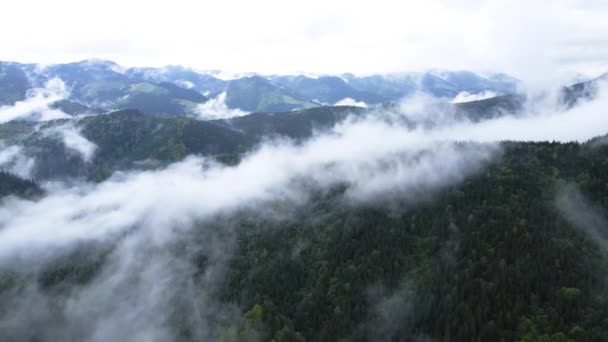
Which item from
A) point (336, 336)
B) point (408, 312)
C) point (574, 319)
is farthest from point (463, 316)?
point (336, 336)

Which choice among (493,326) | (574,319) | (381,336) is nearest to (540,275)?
(574,319)

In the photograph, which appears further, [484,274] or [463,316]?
[484,274]

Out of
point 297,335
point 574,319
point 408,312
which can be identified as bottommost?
point 297,335

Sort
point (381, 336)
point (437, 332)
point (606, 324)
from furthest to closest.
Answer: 1. point (381, 336)
2. point (437, 332)
3. point (606, 324)

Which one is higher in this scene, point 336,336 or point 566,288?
point 566,288

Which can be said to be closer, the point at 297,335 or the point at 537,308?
the point at 537,308

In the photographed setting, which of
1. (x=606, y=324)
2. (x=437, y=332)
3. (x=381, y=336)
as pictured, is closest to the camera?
(x=606, y=324)

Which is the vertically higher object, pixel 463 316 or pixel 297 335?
pixel 463 316

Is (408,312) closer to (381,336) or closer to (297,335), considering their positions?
(381,336)

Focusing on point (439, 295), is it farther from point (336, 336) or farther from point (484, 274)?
point (336, 336)
